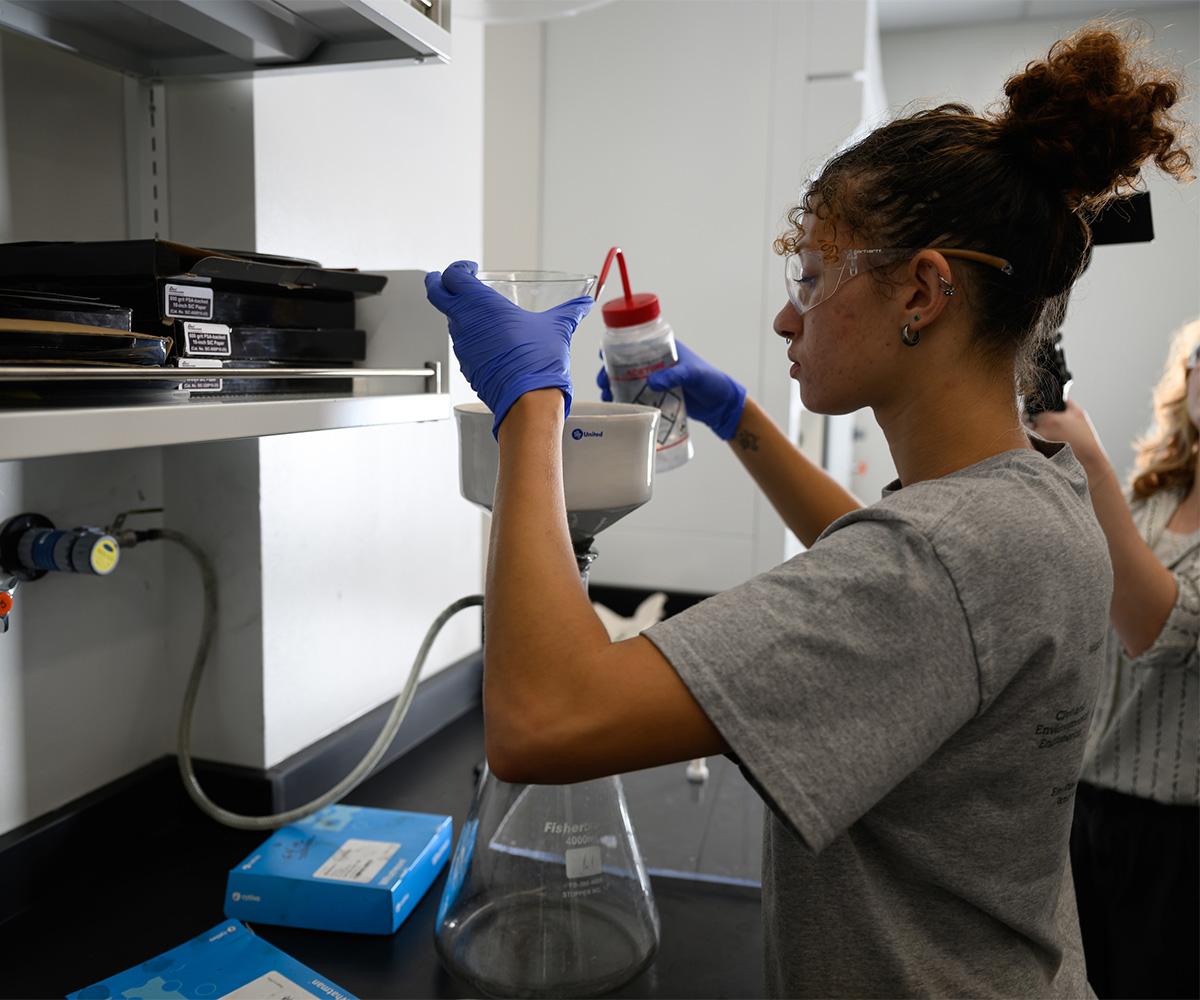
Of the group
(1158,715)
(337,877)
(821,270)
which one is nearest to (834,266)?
(821,270)

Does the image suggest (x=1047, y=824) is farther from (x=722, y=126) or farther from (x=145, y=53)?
(x=722, y=126)

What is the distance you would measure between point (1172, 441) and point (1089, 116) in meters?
1.10

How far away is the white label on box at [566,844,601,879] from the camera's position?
94 centimetres

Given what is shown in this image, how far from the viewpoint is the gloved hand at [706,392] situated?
3.99 ft

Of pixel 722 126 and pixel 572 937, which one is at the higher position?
pixel 722 126

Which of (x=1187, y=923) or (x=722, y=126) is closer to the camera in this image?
(x=1187, y=923)

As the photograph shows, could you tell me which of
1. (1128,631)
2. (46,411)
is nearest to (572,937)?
(46,411)

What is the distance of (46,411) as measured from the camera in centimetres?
58

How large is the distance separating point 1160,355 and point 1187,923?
258 cm

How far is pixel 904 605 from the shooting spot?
2.07 feet

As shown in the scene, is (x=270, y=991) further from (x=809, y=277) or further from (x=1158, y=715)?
(x=1158, y=715)

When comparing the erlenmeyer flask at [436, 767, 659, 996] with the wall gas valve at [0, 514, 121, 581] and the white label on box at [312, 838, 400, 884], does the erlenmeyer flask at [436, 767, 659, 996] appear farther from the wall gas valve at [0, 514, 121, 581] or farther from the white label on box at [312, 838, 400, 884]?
the wall gas valve at [0, 514, 121, 581]

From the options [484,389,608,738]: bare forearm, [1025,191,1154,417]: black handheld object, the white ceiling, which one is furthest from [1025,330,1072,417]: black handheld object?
the white ceiling

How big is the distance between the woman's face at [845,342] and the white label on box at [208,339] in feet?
1.68
